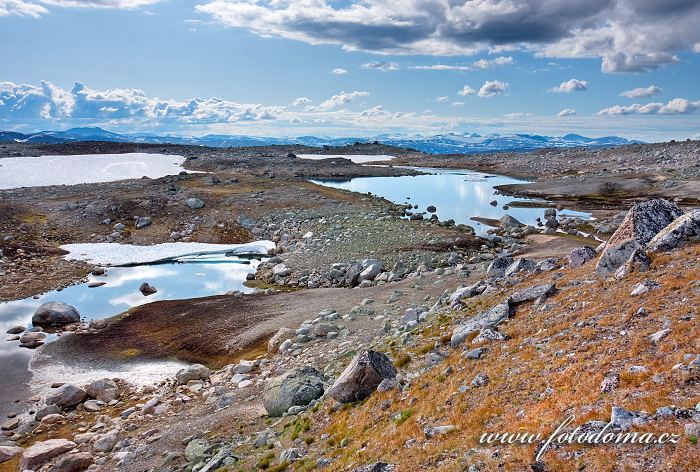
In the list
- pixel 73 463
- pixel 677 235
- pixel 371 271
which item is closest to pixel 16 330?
pixel 73 463

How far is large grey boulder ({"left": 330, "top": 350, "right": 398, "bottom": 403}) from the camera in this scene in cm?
1428

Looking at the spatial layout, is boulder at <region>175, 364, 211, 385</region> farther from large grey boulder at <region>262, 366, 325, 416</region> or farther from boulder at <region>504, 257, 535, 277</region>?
boulder at <region>504, 257, 535, 277</region>

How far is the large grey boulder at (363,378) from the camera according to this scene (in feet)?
46.9

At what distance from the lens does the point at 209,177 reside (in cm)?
7575

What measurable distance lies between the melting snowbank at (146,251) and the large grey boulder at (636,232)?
1316 inches

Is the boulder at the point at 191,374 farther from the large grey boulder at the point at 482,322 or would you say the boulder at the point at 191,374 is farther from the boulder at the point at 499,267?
the boulder at the point at 499,267

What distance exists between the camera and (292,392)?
630 inches

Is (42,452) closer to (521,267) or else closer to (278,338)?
(278,338)

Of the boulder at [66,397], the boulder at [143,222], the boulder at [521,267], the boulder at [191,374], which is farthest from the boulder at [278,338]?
the boulder at [143,222]

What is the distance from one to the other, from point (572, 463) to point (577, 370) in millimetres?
3483

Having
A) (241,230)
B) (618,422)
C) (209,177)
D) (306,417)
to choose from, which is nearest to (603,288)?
(618,422)

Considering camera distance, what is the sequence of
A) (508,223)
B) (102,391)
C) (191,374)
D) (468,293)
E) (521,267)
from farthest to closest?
(508,223), (521,267), (191,374), (468,293), (102,391)

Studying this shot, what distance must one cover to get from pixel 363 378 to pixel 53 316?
22.9m

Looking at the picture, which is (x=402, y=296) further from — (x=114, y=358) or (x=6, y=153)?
(x=6, y=153)
